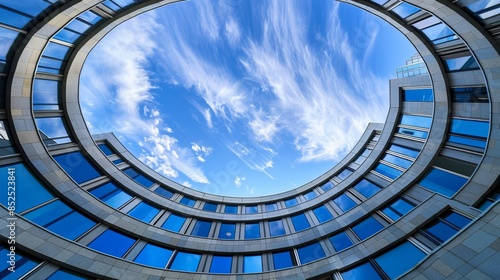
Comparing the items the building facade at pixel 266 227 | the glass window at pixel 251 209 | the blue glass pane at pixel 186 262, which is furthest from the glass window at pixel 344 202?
the blue glass pane at pixel 186 262

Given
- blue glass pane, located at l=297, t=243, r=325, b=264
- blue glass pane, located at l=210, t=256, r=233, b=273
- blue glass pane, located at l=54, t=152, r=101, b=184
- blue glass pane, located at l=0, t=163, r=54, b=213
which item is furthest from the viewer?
blue glass pane, located at l=210, t=256, r=233, b=273

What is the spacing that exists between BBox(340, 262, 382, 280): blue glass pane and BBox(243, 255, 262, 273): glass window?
6.94 meters

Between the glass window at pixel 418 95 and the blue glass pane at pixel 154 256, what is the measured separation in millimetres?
26121

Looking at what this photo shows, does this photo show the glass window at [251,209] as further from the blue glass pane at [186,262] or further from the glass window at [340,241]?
the glass window at [340,241]

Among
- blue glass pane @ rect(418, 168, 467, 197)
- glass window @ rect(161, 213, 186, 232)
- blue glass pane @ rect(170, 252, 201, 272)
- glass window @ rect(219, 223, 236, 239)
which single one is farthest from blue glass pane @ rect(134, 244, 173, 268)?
blue glass pane @ rect(418, 168, 467, 197)

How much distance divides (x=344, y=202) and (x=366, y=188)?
103 inches

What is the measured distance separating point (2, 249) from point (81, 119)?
1066cm

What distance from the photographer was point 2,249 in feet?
34.5

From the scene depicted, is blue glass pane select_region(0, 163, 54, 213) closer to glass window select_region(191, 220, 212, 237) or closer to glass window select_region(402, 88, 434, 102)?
glass window select_region(191, 220, 212, 237)

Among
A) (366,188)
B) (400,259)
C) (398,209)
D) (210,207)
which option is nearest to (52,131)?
(210,207)

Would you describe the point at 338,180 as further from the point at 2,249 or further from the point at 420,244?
the point at 2,249

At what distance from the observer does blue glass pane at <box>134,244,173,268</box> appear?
1636 cm

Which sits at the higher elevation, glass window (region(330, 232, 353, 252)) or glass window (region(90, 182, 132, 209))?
glass window (region(90, 182, 132, 209))

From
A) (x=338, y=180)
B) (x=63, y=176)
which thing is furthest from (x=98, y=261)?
(x=338, y=180)
